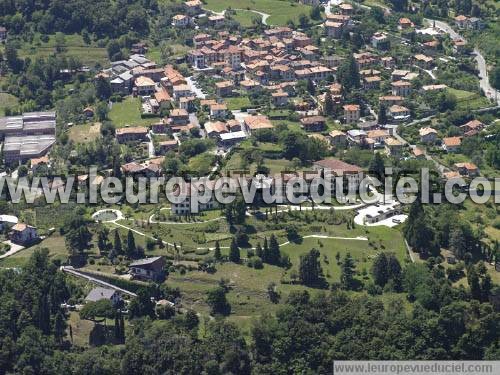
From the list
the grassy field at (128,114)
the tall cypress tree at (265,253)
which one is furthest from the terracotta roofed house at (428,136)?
the tall cypress tree at (265,253)

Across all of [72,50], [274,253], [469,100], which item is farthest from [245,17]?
[274,253]

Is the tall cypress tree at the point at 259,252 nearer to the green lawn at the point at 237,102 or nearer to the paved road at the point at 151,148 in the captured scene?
the paved road at the point at 151,148

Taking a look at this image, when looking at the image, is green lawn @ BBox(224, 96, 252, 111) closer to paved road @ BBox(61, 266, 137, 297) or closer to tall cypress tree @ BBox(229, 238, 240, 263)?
tall cypress tree @ BBox(229, 238, 240, 263)

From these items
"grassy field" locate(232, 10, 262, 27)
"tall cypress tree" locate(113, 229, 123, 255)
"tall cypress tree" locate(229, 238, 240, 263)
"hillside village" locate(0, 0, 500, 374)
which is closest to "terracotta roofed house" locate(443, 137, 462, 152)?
"hillside village" locate(0, 0, 500, 374)

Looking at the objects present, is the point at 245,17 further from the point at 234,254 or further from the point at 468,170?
the point at 234,254

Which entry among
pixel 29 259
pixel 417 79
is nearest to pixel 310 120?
pixel 417 79
